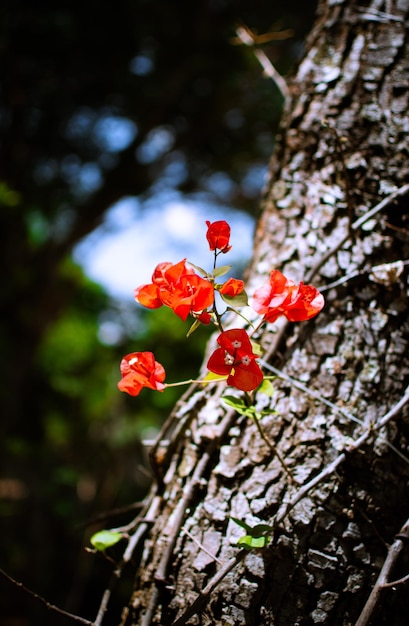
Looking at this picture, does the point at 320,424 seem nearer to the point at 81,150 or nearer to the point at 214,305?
the point at 214,305

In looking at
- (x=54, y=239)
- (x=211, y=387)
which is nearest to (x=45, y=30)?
(x=54, y=239)

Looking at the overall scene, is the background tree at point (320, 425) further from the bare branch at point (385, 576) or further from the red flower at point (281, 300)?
the red flower at point (281, 300)

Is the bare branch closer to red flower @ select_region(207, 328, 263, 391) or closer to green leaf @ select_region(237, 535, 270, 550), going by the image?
green leaf @ select_region(237, 535, 270, 550)

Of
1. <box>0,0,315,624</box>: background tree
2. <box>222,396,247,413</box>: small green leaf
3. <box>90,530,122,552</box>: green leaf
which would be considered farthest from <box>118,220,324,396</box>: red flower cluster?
<box>0,0,315,624</box>: background tree

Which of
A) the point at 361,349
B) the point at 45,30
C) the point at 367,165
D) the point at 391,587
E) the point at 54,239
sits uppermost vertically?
the point at 45,30

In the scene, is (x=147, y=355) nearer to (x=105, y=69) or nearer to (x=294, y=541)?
(x=294, y=541)

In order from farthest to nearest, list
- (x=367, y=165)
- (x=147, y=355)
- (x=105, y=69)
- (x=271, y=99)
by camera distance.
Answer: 1. (x=271, y=99)
2. (x=105, y=69)
3. (x=367, y=165)
4. (x=147, y=355)
